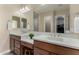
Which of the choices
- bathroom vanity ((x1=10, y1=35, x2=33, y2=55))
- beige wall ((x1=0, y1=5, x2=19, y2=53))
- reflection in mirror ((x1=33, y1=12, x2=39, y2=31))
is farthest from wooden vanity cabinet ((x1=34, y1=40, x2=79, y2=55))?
beige wall ((x1=0, y1=5, x2=19, y2=53))

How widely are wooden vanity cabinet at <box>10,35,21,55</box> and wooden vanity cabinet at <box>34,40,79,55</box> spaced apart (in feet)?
0.96

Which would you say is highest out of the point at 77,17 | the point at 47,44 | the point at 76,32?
the point at 77,17

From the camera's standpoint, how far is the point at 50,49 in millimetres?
1658

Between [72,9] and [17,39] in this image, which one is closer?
[72,9]

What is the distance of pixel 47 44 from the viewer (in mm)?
1686

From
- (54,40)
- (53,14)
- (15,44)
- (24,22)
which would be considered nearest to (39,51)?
(54,40)

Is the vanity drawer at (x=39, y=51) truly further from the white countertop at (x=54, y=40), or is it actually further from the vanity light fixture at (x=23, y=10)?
the vanity light fixture at (x=23, y=10)

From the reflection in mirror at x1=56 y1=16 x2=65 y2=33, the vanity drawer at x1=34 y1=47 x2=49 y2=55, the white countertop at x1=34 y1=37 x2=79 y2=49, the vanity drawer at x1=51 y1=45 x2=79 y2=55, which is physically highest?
the reflection in mirror at x1=56 y1=16 x2=65 y2=33

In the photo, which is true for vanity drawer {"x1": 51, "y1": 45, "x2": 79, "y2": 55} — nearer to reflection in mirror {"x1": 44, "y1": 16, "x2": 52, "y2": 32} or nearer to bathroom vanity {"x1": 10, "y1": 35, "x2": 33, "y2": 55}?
reflection in mirror {"x1": 44, "y1": 16, "x2": 52, "y2": 32}

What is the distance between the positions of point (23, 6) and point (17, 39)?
573mm

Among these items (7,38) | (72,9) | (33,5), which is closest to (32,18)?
(33,5)

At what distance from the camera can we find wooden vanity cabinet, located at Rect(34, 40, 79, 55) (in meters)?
1.53

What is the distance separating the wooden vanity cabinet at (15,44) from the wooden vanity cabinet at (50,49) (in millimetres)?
294
